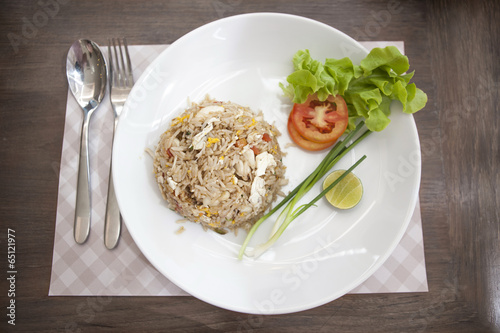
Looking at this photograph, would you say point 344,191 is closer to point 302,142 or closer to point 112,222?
point 302,142

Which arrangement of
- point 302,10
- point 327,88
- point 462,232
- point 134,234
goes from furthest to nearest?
1. point 302,10
2. point 462,232
3. point 327,88
4. point 134,234

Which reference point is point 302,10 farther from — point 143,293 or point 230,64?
point 143,293

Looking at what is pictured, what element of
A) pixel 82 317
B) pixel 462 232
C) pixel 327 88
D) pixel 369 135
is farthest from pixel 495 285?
pixel 82 317

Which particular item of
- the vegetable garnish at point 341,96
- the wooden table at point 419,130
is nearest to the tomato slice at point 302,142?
the vegetable garnish at point 341,96

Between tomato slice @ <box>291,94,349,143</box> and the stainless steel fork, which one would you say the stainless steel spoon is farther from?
tomato slice @ <box>291,94,349,143</box>

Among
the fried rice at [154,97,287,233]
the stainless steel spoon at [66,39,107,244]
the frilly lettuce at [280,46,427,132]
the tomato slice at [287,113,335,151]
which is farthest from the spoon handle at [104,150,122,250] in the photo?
the frilly lettuce at [280,46,427,132]
